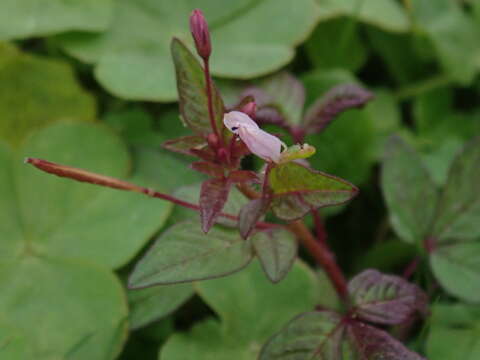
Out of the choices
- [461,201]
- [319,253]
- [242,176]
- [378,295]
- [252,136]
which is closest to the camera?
[252,136]

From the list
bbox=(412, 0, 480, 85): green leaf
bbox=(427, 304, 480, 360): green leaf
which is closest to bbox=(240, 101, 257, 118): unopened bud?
bbox=(427, 304, 480, 360): green leaf

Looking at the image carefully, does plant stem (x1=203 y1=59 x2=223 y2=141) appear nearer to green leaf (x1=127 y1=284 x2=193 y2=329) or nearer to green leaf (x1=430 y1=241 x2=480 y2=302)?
green leaf (x1=127 y1=284 x2=193 y2=329)

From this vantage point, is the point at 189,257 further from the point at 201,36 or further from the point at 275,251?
the point at 201,36

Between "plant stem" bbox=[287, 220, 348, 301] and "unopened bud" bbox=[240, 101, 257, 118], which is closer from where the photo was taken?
"unopened bud" bbox=[240, 101, 257, 118]

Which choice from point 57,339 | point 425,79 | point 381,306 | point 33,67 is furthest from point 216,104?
point 425,79

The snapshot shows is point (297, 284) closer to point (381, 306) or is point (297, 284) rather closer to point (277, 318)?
point (277, 318)

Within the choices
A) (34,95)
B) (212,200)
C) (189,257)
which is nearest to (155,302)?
(189,257)

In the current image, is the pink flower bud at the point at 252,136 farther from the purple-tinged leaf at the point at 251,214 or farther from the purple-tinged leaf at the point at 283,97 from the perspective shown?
the purple-tinged leaf at the point at 283,97
